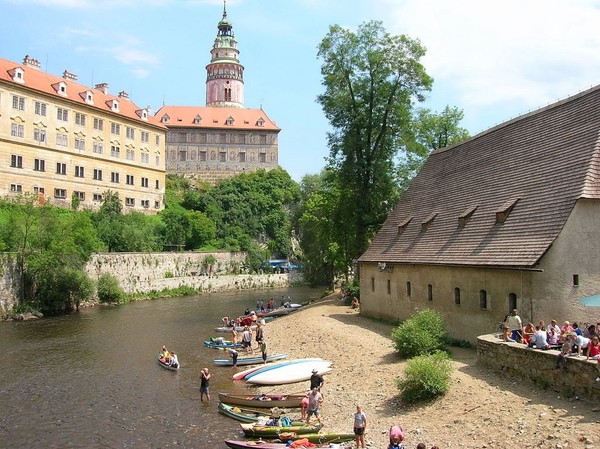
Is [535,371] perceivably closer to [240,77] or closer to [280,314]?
[280,314]

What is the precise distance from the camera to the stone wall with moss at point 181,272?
183ft

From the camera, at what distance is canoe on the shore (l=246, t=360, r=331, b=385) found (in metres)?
21.5

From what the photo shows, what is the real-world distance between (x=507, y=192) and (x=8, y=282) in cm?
3804

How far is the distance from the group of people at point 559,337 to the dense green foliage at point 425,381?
262cm

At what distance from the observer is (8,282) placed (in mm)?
43500

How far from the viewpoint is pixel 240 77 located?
121500 millimetres

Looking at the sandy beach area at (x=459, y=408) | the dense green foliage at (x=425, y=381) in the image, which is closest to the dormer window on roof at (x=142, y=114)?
the sandy beach area at (x=459, y=408)

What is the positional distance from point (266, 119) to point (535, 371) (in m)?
98.1

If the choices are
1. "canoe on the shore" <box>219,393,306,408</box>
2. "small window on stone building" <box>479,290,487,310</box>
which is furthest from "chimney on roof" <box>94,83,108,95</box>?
"small window on stone building" <box>479,290,487,310</box>

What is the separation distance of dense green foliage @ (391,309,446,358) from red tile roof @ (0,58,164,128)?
2104 inches

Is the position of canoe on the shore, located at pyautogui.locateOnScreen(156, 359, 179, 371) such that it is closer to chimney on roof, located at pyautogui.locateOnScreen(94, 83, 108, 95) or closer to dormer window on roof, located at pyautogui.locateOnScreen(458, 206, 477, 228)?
dormer window on roof, located at pyautogui.locateOnScreen(458, 206, 477, 228)

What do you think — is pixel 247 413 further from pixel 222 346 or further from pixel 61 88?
pixel 61 88

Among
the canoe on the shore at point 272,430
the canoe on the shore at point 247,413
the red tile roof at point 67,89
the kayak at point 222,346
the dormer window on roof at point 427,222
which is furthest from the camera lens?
the red tile roof at point 67,89

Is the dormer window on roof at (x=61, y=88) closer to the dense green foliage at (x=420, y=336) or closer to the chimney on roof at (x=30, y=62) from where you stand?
the chimney on roof at (x=30, y=62)
